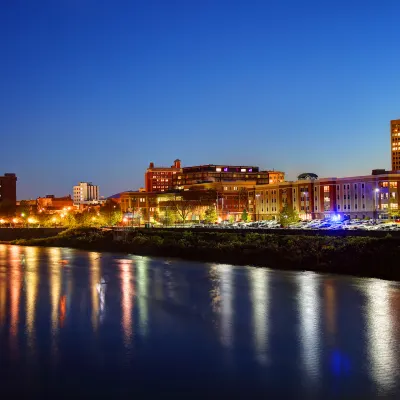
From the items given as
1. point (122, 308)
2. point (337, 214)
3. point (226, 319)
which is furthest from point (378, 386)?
point (337, 214)

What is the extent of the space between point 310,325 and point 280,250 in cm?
2457

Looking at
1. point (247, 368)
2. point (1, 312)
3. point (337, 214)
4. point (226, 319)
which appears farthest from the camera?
point (337, 214)

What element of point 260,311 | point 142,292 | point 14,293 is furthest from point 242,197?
point 260,311

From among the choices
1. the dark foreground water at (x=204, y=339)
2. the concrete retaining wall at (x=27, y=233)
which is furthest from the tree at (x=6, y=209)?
the dark foreground water at (x=204, y=339)

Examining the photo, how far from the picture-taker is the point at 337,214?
119 m

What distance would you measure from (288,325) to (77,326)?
8.19 m

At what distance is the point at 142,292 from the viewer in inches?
1260

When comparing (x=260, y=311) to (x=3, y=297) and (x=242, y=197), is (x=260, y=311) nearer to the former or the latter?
(x=3, y=297)

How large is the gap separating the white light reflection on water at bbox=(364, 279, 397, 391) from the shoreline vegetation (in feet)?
25.9

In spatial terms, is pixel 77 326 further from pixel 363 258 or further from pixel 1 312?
pixel 363 258

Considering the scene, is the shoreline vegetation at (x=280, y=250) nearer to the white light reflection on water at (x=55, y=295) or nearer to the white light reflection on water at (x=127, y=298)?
the white light reflection on water at (x=127, y=298)

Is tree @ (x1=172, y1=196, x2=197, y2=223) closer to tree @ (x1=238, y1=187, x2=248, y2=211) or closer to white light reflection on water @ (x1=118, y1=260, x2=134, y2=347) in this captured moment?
tree @ (x1=238, y1=187, x2=248, y2=211)

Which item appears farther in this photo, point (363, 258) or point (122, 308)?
point (363, 258)

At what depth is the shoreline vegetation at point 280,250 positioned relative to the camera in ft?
125
